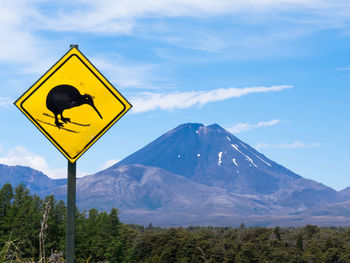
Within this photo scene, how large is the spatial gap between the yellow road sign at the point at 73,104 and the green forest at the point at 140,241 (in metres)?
80.6

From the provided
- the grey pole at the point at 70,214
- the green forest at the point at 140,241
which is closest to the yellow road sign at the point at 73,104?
the grey pole at the point at 70,214

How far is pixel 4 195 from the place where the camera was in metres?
98.5

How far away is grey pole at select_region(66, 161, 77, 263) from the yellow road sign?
20 centimetres

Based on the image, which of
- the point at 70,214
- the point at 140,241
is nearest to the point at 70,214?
the point at 70,214

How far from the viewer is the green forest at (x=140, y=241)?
96125 millimetres

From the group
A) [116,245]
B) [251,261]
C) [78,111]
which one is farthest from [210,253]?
[78,111]

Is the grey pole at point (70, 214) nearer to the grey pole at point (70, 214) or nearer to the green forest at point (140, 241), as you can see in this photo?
the grey pole at point (70, 214)

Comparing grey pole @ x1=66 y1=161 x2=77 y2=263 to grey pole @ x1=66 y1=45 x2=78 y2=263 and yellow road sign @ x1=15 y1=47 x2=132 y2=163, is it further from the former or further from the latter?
yellow road sign @ x1=15 y1=47 x2=132 y2=163

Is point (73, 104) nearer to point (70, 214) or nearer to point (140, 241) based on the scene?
point (70, 214)

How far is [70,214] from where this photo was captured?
771cm

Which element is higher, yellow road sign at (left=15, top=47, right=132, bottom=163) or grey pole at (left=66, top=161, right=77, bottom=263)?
yellow road sign at (left=15, top=47, right=132, bottom=163)

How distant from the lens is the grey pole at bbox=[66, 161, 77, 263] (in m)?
7.54

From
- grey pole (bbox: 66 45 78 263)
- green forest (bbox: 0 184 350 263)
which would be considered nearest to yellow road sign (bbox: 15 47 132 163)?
grey pole (bbox: 66 45 78 263)

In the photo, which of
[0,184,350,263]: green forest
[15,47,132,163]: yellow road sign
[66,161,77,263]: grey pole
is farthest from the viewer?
[0,184,350,263]: green forest
